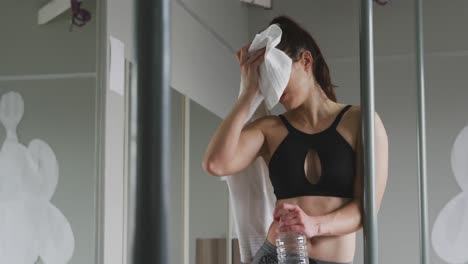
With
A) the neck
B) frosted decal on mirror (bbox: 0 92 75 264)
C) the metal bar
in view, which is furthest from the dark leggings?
the metal bar

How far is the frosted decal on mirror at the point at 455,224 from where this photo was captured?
16.2 feet

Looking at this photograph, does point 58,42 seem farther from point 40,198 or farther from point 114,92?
point 40,198

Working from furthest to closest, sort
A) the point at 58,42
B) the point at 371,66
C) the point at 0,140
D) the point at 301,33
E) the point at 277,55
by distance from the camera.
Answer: the point at 58,42
the point at 0,140
the point at 301,33
the point at 277,55
the point at 371,66

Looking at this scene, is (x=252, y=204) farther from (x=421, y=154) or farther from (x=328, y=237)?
(x=421, y=154)

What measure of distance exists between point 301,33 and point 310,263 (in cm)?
47

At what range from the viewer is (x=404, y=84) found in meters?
5.27

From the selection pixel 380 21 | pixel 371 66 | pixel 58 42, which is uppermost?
pixel 380 21

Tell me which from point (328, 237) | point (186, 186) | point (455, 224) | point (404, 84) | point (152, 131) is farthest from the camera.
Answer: point (404, 84)

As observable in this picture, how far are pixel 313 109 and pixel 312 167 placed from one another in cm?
12

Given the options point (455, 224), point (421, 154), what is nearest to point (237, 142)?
point (421, 154)

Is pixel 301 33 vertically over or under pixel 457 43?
under

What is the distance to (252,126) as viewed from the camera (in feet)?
5.69

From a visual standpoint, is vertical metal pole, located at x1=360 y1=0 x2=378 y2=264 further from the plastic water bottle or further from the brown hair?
the brown hair

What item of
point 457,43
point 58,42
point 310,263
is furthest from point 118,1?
point 457,43
